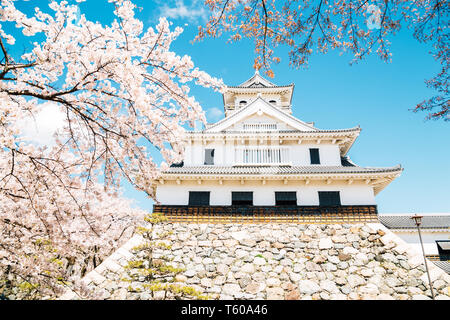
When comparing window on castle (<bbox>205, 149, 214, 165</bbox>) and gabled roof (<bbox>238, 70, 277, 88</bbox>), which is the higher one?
gabled roof (<bbox>238, 70, 277, 88</bbox>)

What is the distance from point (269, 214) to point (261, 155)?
149 inches

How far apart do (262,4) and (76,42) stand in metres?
2.94

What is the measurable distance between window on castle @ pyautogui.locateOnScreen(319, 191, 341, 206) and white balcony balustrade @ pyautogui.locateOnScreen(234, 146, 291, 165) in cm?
271

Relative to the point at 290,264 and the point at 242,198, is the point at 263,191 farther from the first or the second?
the point at 290,264

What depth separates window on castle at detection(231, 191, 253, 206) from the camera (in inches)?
495

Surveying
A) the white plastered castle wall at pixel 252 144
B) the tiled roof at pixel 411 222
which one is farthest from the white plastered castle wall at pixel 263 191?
the tiled roof at pixel 411 222

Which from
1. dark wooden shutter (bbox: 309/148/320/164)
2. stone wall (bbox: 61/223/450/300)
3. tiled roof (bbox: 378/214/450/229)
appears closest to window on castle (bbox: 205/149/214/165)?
stone wall (bbox: 61/223/450/300)

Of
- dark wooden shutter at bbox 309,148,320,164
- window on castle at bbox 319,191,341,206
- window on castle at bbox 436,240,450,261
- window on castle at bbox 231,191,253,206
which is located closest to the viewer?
window on castle at bbox 319,191,341,206

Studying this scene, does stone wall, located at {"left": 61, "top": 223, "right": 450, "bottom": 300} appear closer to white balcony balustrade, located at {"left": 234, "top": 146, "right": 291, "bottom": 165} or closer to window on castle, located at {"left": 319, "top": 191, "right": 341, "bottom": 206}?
window on castle, located at {"left": 319, "top": 191, "right": 341, "bottom": 206}

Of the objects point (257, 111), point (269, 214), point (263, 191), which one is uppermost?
point (257, 111)

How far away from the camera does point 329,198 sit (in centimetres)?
1235

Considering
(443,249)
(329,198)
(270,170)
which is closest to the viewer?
(329,198)

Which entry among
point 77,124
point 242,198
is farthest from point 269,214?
point 77,124
